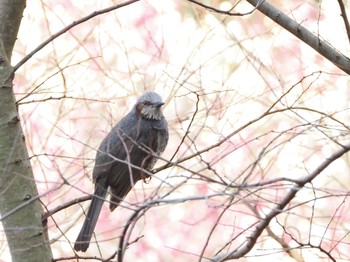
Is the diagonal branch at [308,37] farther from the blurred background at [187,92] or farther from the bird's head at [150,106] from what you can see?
the blurred background at [187,92]

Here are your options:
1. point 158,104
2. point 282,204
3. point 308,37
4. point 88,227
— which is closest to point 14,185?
point 88,227

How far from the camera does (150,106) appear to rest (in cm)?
494

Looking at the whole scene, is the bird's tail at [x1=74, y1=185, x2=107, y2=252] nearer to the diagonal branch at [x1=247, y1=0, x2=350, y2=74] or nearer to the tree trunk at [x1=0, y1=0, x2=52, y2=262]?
the tree trunk at [x1=0, y1=0, x2=52, y2=262]

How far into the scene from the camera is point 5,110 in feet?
10.2

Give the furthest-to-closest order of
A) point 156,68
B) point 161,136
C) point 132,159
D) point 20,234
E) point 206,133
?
1. point 206,133
2. point 156,68
3. point 161,136
4. point 132,159
5. point 20,234

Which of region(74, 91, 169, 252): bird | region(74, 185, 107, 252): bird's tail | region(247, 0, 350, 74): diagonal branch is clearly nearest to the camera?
region(247, 0, 350, 74): diagonal branch

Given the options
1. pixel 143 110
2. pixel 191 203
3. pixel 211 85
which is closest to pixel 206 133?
pixel 191 203

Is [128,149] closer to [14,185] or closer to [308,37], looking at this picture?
[14,185]

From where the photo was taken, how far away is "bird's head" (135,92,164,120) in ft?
16.0

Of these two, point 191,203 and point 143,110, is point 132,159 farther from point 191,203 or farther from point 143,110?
point 191,203

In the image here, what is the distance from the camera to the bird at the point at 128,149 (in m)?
4.38

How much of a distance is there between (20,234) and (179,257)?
18.9 feet

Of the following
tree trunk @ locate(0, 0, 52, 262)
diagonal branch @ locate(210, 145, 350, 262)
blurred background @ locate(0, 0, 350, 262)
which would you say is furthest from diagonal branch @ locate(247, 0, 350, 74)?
blurred background @ locate(0, 0, 350, 262)

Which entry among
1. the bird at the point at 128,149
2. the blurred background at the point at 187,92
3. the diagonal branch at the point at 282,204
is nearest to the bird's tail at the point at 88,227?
the bird at the point at 128,149
